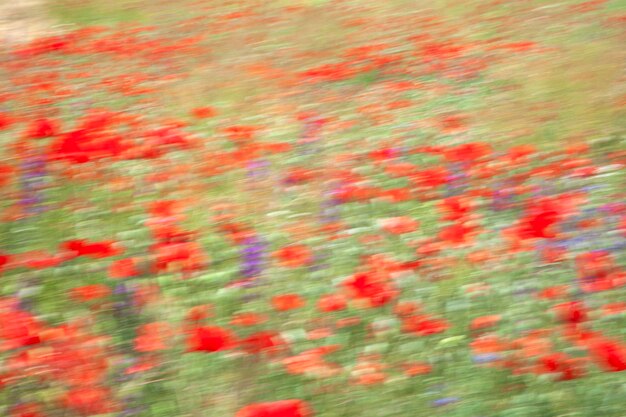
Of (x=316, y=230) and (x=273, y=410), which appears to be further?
(x=316, y=230)

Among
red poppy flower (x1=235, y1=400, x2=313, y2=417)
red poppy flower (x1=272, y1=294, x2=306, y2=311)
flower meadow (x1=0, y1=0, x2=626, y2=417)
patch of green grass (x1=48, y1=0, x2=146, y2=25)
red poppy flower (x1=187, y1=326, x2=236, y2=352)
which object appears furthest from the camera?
patch of green grass (x1=48, y1=0, x2=146, y2=25)

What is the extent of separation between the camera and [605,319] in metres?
2.62

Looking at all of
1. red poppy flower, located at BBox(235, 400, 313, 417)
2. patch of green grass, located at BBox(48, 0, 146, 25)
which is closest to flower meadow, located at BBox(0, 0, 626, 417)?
red poppy flower, located at BBox(235, 400, 313, 417)

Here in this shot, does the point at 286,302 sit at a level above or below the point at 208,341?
below

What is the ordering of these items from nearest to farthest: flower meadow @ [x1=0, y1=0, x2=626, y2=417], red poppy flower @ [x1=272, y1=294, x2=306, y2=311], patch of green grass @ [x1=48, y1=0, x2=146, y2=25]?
flower meadow @ [x1=0, y1=0, x2=626, y2=417]
red poppy flower @ [x1=272, y1=294, x2=306, y2=311]
patch of green grass @ [x1=48, y1=0, x2=146, y2=25]

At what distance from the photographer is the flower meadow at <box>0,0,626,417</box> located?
2.35m

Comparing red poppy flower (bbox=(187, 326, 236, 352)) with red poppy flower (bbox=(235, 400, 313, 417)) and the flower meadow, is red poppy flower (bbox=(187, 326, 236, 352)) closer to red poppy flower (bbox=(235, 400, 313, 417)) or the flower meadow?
the flower meadow

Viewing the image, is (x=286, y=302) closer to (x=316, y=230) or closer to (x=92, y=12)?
(x=316, y=230)

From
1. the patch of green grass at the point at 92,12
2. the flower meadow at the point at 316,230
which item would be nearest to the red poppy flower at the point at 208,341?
the flower meadow at the point at 316,230

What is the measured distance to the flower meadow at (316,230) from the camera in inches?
92.4

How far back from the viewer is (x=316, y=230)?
3.25m

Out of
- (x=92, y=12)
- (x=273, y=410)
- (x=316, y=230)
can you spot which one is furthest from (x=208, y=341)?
(x=92, y=12)

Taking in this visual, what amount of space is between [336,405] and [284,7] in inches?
203

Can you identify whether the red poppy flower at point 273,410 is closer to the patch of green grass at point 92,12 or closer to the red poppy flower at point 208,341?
the red poppy flower at point 208,341
